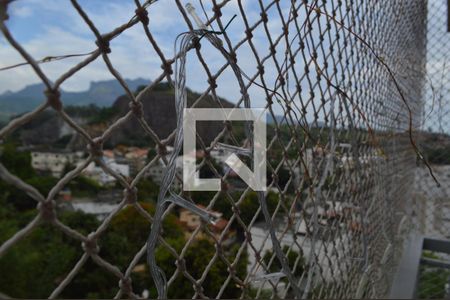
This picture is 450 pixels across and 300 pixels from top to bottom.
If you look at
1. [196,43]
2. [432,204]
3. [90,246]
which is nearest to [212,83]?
[196,43]

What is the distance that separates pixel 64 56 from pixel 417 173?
11.6 ft

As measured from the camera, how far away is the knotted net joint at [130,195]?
0.42 m

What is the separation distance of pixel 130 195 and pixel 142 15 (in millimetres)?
216

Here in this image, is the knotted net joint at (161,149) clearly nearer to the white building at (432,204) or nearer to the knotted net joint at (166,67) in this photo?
the knotted net joint at (166,67)

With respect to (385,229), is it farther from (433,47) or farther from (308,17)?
(433,47)

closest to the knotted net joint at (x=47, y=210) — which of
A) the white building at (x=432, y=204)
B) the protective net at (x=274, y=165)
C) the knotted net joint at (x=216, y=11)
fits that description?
the protective net at (x=274, y=165)

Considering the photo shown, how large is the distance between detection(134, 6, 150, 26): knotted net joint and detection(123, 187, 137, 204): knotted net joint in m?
0.20

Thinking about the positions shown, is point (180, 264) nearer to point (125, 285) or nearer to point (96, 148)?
point (125, 285)

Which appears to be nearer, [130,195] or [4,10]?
[4,10]

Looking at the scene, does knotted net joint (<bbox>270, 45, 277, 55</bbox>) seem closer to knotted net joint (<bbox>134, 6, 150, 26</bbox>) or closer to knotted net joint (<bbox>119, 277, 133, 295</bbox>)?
knotted net joint (<bbox>134, 6, 150, 26</bbox>)

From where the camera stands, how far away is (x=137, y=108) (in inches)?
16.7

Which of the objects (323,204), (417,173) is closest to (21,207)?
(417,173)

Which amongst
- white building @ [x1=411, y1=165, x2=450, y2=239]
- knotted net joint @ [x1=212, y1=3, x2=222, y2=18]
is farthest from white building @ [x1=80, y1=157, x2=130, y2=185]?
white building @ [x1=411, y1=165, x2=450, y2=239]

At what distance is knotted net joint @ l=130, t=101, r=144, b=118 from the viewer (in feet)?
1.39
